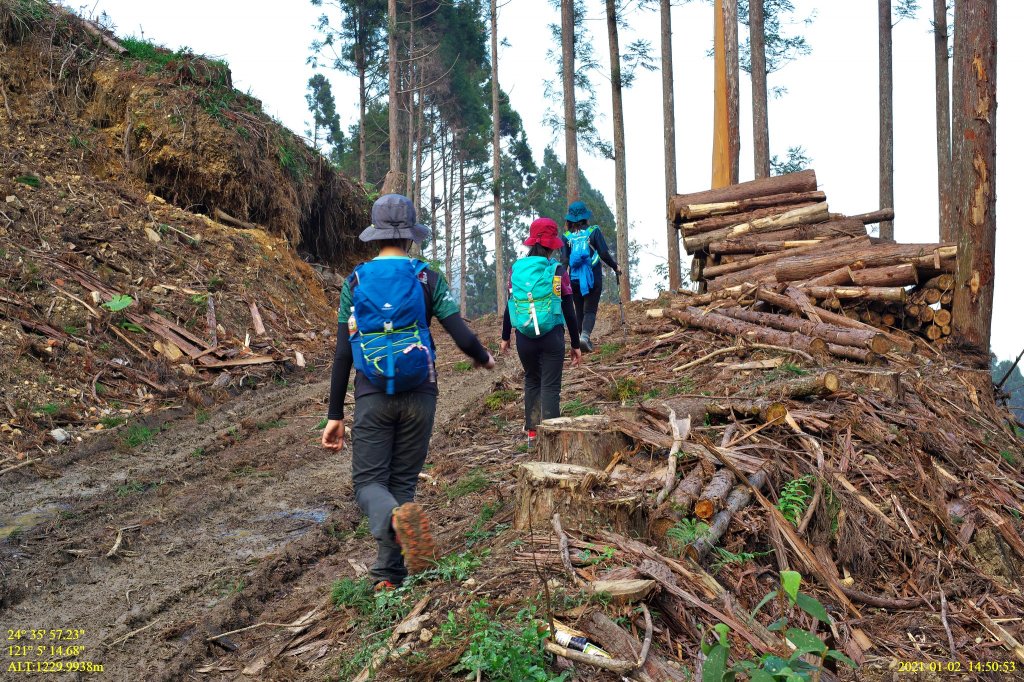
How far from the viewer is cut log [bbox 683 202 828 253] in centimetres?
1373

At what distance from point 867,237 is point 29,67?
668 inches

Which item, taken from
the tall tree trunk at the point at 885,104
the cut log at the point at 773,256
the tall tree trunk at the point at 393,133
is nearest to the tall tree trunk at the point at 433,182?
the tall tree trunk at the point at 393,133

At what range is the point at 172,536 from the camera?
20.8 feet

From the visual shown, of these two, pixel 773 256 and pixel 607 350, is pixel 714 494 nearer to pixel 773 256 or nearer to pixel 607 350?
pixel 607 350

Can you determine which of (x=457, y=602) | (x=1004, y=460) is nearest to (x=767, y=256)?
(x=1004, y=460)

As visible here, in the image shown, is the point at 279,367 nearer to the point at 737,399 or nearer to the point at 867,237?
the point at 737,399

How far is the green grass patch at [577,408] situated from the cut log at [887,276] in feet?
15.6

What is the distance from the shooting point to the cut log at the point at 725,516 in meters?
4.55

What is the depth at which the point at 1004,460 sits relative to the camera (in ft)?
24.3

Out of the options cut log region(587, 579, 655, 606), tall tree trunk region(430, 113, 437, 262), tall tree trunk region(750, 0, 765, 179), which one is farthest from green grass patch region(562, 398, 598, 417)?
tall tree trunk region(430, 113, 437, 262)

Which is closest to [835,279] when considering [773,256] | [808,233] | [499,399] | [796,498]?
[773,256]

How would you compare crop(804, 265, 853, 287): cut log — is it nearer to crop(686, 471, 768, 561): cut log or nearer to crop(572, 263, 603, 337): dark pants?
crop(572, 263, 603, 337): dark pants

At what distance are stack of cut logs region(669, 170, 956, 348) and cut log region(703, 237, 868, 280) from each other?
0.02 metres

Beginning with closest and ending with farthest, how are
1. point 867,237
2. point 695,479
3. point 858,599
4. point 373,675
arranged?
point 373,675 < point 858,599 < point 695,479 < point 867,237
